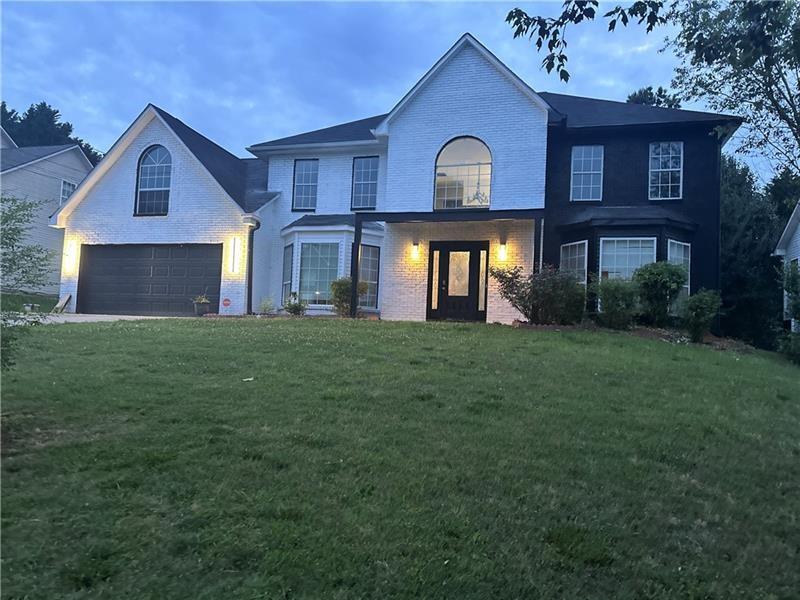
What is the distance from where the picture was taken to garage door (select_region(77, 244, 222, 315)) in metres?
18.3

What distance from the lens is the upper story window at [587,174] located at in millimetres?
16688

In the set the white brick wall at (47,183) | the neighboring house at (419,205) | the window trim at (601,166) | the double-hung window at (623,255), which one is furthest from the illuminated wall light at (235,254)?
the double-hung window at (623,255)

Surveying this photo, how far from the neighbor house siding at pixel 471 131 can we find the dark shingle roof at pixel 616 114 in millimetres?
1580

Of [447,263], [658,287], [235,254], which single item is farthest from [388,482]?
[235,254]

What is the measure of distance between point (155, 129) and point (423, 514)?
1831cm

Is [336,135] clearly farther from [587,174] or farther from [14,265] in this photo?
[14,265]

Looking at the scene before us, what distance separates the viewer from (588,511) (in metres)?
4.22

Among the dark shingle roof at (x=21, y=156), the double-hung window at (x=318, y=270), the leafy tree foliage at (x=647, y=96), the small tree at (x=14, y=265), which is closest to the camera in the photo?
the small tree at (x=14, y=265)

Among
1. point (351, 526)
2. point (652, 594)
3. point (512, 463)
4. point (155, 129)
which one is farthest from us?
point (155, 129)

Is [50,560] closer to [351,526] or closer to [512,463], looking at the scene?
[351,526]

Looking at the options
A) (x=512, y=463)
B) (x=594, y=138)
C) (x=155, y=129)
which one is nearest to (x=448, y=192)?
(x=594, y=138)

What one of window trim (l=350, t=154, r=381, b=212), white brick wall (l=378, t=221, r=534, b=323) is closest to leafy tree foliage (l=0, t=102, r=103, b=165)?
window trim (l=350, t=154, r=381, b=212)

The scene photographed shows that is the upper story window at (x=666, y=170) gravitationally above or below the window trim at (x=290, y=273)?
above

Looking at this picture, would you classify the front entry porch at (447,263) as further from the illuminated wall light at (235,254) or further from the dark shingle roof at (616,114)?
the illuminated wall light at (235,254)
